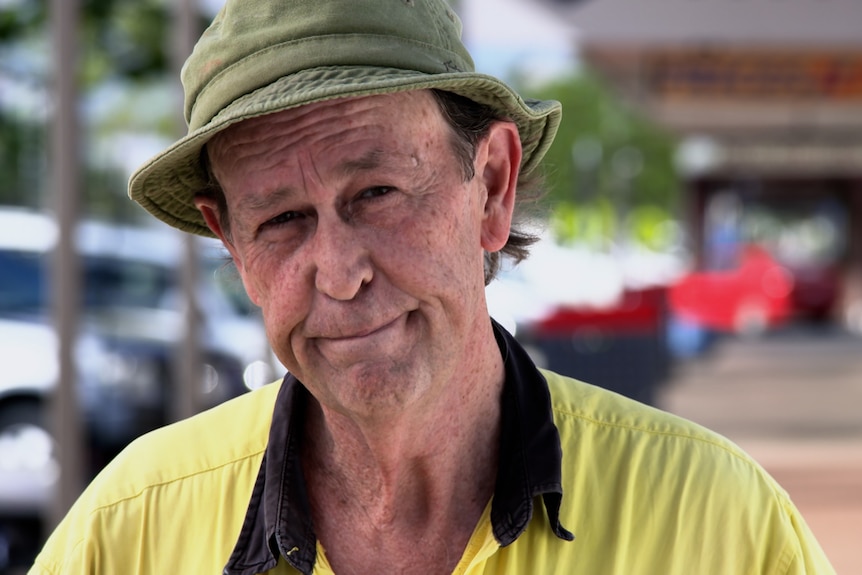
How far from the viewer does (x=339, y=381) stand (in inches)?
76.4

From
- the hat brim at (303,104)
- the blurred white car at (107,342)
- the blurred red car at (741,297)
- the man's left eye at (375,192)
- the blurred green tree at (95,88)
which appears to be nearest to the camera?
the hat brim at (303,104)

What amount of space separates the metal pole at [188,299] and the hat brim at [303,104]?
445cm

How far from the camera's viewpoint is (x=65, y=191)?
4.99 m

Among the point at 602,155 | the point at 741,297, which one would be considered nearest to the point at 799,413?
the point at 741,297

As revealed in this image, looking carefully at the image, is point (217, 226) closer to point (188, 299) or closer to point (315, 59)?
point (315, 59)

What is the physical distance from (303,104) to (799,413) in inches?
478

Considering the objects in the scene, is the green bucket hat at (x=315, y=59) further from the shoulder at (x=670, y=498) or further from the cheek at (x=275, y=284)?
the shoulder at (x=670, y=498)

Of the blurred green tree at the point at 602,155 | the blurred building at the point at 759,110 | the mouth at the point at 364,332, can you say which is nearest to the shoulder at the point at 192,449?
the mouth at the point at 364,332

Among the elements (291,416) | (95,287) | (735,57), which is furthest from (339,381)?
(735,57)

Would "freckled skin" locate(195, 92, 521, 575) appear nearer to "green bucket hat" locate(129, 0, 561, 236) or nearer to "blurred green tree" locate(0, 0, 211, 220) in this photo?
"green bucket hat" locate(129, 0, 561, 236)

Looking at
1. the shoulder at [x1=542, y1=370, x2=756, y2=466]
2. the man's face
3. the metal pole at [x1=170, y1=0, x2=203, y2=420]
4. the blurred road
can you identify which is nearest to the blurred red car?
the blurred road

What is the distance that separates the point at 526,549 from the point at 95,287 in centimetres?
682

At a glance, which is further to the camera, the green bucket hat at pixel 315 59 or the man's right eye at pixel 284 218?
the man's right eye at pixel 284 218

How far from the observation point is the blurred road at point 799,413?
826 centimetres
